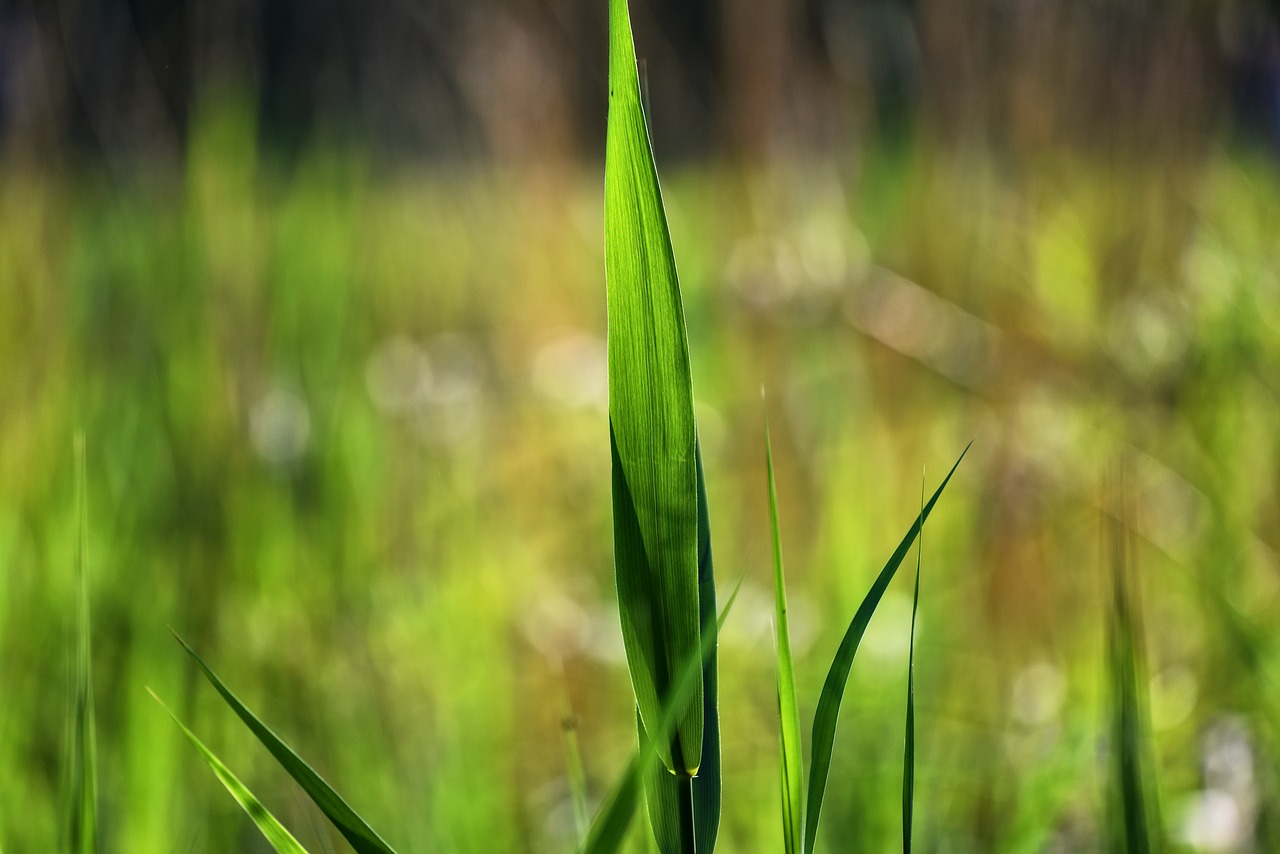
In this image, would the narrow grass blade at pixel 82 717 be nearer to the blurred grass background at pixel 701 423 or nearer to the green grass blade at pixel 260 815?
the green grass blade at pixel 260 815

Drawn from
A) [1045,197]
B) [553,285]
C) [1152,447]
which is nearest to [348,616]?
[553,285]

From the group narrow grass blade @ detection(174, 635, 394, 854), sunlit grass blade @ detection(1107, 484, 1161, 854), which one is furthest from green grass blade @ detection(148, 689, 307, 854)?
sunlit grass blade @ detection(1107, 484, 1161, 854)

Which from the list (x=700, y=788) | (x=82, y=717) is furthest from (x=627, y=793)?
(x=82, y=717)

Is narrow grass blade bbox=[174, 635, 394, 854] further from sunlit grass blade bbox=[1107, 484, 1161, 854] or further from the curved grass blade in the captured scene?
sunlit grass blade bbox=[1107, 484, 1161, 854]

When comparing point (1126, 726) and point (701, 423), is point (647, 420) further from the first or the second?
point (701, 423)

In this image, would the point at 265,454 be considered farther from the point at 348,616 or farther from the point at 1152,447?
the point at 1152,447
